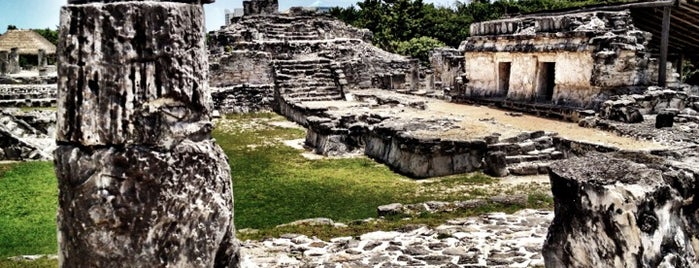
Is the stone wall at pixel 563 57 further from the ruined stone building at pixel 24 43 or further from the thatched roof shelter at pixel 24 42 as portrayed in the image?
the thatched roof shelter at pixel 24 42

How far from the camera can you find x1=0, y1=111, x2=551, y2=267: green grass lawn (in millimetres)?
7565

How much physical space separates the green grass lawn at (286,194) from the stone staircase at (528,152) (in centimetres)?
58

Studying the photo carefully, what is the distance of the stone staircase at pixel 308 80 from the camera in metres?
20.2

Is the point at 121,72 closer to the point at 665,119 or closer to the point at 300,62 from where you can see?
the point at 665,119

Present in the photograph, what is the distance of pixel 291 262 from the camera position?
6168mm

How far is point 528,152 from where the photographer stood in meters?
10.8

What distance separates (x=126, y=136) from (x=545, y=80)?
13.7m

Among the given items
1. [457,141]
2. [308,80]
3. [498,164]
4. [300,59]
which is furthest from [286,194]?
[300,59]

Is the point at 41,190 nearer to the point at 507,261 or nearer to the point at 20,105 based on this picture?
the point at 507,261

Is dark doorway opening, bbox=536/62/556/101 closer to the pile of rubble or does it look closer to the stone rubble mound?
the stone rubble mound

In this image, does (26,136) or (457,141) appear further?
(26,136)

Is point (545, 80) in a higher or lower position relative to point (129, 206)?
higher

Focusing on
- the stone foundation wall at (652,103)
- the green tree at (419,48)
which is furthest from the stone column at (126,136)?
the green tree at (419,48)

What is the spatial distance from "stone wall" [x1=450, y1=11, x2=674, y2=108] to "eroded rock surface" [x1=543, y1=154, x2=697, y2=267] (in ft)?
32.2
